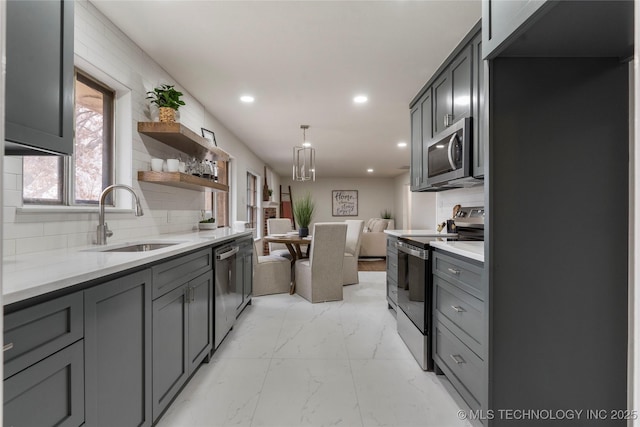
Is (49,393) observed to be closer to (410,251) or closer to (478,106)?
(410,251)

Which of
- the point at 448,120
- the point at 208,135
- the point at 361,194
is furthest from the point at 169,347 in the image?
the point at 361,194

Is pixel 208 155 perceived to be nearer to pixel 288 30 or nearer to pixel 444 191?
pixel 288 30

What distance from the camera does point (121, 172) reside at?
2268 millimetres

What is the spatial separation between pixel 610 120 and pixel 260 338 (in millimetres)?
2612

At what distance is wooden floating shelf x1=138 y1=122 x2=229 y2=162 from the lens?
93.2 inches

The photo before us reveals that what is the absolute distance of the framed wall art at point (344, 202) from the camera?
10781 mm

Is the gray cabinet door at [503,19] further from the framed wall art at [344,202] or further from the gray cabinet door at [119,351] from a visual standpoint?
the framed wall art at [344,202]

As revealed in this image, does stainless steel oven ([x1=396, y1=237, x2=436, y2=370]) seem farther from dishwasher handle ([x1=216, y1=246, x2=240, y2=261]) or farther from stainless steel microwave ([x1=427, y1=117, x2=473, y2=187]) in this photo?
dishwasher handle ([x1=216, y1=246, x2=240, y2=261])

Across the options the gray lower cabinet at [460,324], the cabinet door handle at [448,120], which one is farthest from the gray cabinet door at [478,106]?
the gray lower cabinet at [460,324]

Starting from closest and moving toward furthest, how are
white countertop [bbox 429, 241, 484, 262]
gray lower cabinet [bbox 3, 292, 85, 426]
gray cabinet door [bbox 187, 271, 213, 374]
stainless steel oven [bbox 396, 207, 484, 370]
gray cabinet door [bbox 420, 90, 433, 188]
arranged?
gray lower cabinet [bbox 3, 292, 85, 426]
white countertop [bbox 429, 241, 484, 262]
gray cabinet door [bbox 187, 271, 213, 374]
stainless steel oven [bbox 396, 207, 484, 370]
gray cabinet door [bbox 420, 90, 433, 188]

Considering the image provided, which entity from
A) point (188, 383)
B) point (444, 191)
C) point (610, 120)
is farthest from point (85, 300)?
point (444, 191)

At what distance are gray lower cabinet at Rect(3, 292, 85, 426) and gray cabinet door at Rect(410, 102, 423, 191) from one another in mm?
2953

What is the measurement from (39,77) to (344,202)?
9.88 m

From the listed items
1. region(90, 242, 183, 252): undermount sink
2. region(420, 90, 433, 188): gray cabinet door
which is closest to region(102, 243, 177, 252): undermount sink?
region(90, 242, 183, 252): undermount sink
